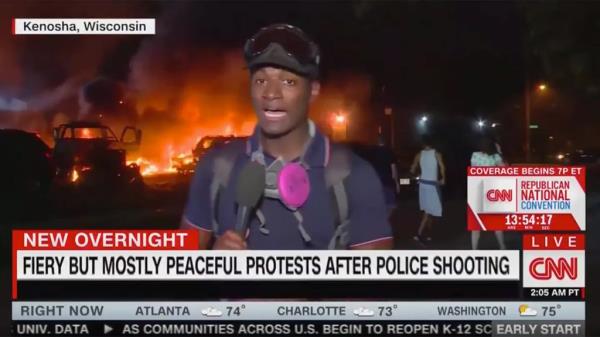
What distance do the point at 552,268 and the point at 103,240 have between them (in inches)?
119

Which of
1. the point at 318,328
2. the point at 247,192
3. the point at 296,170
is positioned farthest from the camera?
the point at 318,328

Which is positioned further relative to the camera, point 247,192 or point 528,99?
point 528,99

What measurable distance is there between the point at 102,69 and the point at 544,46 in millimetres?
2964

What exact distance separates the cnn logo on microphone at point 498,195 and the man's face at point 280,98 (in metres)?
1.30

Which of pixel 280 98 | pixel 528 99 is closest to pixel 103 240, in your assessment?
pixel 280 98

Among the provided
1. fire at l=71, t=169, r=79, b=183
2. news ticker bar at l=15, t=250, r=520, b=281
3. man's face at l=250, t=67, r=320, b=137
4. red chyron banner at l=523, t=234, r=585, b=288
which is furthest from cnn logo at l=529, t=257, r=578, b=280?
fire at l=71, t=169, r=79, b=183

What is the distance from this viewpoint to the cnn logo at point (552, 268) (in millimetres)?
5957

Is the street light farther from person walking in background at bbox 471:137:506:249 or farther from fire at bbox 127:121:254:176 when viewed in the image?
fire at bbox 127:121:254:176

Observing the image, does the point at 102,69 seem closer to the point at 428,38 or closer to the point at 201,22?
the point at 201,22

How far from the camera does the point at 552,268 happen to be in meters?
5.98

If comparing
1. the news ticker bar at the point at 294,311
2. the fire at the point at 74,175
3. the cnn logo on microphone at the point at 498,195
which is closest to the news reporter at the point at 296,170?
the news ticker bar at the point at 294,311

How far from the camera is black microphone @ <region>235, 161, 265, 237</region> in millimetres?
5773

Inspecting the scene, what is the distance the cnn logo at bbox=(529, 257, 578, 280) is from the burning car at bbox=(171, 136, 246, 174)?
224cm

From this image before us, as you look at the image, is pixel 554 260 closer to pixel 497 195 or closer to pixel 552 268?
pixel 552 268
